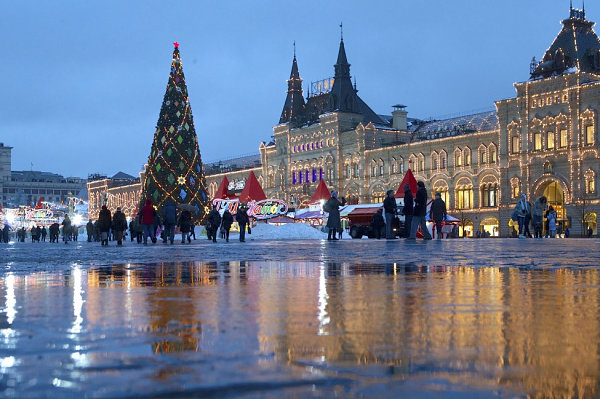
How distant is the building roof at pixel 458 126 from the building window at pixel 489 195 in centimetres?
499

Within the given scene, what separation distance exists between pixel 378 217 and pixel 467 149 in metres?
38.0

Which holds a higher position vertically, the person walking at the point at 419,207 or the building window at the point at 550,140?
the building window at the point at 550,140

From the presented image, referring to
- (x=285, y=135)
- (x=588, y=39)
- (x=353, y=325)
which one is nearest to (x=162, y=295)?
(x=353, y=325)

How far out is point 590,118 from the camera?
55969 millimetres

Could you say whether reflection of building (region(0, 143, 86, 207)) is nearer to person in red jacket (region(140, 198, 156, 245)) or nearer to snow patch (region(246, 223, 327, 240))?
snow patch (region(246, 223, 327, 240))

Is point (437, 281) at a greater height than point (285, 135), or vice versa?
point (285, 135)

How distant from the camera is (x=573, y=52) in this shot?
191 ft

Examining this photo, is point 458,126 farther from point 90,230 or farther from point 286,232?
point 90,230

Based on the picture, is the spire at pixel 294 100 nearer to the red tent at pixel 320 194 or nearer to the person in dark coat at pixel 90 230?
the red tent at pixel 320 194

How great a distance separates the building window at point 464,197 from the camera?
65.3 metres

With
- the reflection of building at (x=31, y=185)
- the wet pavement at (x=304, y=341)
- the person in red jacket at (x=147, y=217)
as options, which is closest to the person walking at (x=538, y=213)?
the person in red jacket at (x=147, y=217)

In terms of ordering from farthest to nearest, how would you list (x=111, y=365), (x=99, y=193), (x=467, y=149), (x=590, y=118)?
(x=99, y=193) < (x=467, y=149) < (x=590, y=118) < (x=111, y=365)

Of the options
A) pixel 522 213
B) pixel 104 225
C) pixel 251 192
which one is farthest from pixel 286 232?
pixel 104 225

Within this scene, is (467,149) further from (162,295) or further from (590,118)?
(162,295)
